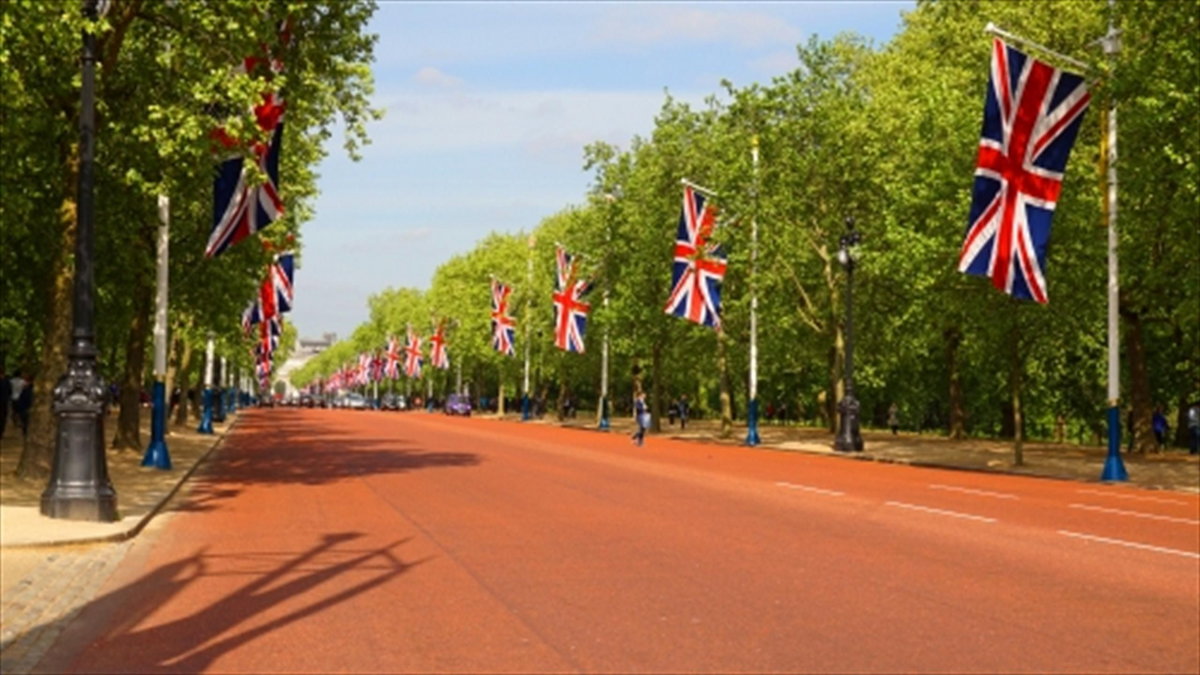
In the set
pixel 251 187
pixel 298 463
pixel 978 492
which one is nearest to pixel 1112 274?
pixel 978 492

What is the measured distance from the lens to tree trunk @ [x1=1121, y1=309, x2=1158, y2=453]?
41.0m

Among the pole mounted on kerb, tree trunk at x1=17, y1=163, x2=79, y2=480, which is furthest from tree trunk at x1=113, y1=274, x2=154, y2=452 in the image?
the pole mounted on kerb

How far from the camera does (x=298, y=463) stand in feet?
107

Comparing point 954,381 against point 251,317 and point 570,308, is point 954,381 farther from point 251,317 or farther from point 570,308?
point 251,317

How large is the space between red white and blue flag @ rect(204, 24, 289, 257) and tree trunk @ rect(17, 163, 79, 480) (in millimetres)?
2299

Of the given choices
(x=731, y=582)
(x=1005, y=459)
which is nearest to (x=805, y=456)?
(x=1005, y=459)

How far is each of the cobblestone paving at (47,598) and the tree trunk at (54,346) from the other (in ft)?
23.5

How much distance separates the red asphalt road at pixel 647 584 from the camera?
8.98 meters

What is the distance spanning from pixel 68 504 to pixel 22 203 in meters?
5.64

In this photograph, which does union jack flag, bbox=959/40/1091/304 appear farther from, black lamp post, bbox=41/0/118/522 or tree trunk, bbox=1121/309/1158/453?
black lamp post, bbox=41/0/118/522

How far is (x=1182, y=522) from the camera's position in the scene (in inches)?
758

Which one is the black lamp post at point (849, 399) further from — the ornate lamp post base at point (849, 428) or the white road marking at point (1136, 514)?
the white road marking at point (1136, 514)

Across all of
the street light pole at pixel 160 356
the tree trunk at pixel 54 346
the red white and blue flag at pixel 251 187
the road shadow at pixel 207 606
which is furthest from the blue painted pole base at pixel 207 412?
the road shadow at pixel 207 606

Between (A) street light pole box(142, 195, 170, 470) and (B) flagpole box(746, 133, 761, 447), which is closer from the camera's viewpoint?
(A) street light pole box(142, 195, 170, 470)
